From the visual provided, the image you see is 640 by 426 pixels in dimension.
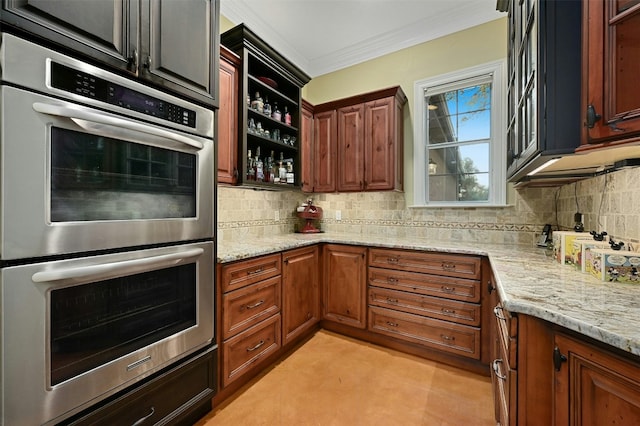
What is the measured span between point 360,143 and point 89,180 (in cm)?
240

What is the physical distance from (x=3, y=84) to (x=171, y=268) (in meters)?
0.91

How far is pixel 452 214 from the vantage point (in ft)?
9.39

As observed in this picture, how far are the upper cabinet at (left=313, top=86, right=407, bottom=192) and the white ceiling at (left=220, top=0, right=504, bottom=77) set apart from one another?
26.6 inches

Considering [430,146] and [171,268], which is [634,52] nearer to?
[171,268]

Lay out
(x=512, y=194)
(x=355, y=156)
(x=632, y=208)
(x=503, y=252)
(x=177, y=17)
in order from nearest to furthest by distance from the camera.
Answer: (x=632, y=208) < (x=177, y=17) < (x=503, y=252) < (x=512, y=194) < (x=355, y=156)

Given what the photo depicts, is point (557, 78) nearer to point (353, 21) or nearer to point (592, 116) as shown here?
point (592, 116)

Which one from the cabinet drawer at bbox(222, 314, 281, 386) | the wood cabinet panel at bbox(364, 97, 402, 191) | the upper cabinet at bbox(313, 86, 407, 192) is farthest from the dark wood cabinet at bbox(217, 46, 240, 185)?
the wood cabinet panel at bbox(364, 97, 402, 191)

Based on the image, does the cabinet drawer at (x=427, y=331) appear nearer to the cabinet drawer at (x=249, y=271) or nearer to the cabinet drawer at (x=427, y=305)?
the cabinet drawer at (x=427, y=305)

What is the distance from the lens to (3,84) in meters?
0.92

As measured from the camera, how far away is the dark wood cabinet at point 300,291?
7.73 ft

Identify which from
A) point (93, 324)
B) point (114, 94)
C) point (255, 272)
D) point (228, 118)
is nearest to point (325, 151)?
point (228, 118)

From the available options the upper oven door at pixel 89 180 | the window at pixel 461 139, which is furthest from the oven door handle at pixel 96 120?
the window at pixel 461 139

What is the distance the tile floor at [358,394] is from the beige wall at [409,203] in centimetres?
124

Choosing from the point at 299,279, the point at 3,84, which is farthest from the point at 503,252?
the point at 3,84
